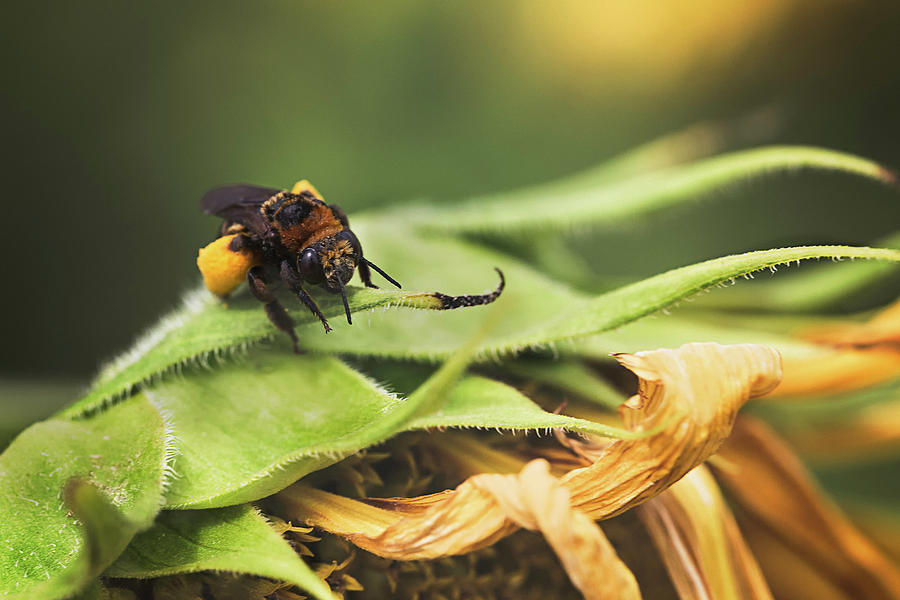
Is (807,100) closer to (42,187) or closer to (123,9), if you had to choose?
(123,9)

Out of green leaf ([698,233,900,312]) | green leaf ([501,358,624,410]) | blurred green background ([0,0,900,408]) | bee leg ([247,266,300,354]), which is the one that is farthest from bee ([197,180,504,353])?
blurred green background ([0,0,900,408])

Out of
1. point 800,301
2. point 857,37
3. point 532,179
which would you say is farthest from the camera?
point 857,37

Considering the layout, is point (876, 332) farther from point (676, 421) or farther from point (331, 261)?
point (331, 261)

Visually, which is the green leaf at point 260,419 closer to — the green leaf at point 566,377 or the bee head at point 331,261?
the bee head at point 331,261

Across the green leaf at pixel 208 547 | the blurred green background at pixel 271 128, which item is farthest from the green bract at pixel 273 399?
the blurred green background at pixel 271 128

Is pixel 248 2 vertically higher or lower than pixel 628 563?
higher

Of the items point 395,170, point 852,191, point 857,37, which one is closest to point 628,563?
point 395,170

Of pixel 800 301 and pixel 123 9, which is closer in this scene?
pixel 800 301
